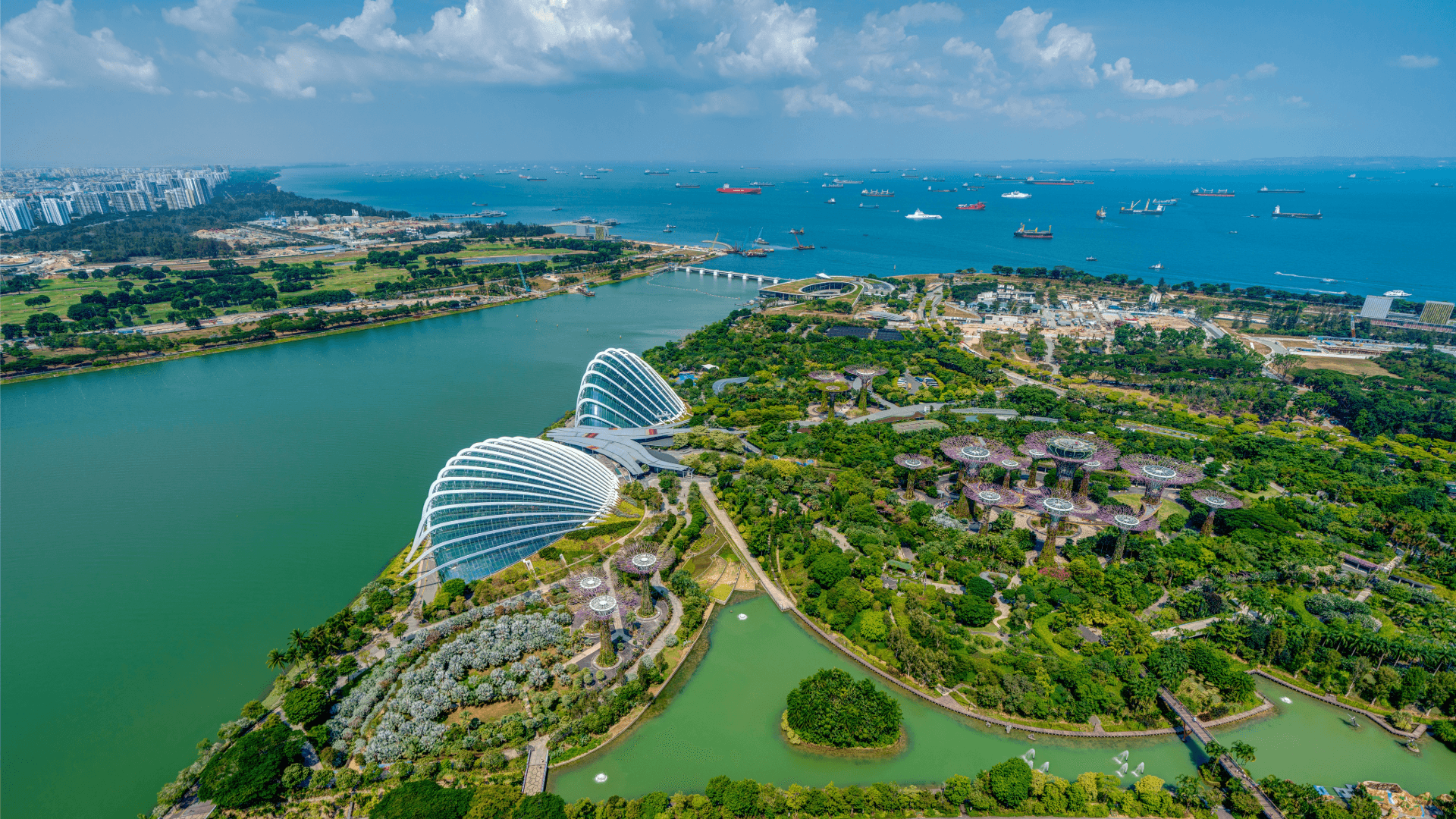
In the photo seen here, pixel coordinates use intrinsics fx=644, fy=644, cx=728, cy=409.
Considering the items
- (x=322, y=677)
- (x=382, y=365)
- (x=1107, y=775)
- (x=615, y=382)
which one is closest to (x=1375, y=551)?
(x=1107, y=775)

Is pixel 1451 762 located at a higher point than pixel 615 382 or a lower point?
lower

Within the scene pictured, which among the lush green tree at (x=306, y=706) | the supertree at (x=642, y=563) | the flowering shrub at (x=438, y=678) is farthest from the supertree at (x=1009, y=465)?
the lush green tree at (x=306, y=706)

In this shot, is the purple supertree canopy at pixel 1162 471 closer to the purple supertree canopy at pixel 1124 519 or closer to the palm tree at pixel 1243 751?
the purple supertree canopy at pixel 1124 519

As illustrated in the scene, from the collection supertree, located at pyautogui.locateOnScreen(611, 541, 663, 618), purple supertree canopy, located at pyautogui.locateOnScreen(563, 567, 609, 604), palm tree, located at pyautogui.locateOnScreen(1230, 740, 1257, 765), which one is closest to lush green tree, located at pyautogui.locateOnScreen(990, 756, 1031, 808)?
palm tree, located at pyautogui.locateOnScreen(1230, 740, 1257, 765)

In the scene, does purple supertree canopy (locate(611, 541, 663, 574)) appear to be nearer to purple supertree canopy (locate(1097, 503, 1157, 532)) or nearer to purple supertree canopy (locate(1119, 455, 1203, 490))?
purple supertree canopy (locate(1097, 503, 1157, 532))

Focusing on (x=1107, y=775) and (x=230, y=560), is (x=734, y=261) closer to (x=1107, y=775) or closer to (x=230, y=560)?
(x=230, y=560)

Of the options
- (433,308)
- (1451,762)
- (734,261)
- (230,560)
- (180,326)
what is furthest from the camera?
(734,261)

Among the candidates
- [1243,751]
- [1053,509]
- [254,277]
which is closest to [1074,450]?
[1053,509]
